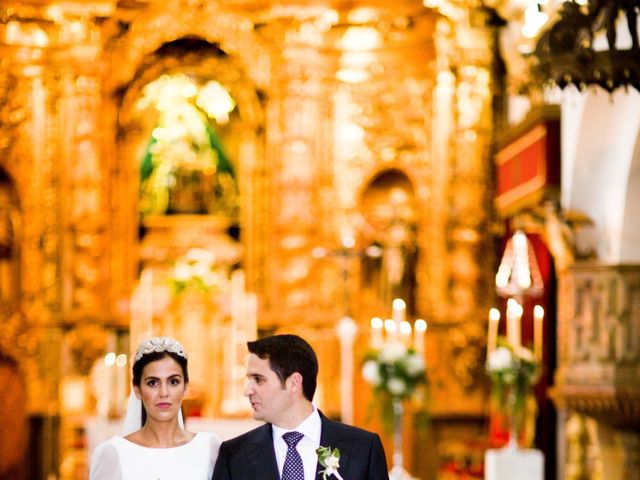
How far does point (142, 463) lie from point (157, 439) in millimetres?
117

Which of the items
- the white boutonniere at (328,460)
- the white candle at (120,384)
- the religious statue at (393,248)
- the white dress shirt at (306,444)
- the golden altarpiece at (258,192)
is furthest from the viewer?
the religious statue at (393,248)

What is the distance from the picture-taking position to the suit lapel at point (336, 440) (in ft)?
18.8

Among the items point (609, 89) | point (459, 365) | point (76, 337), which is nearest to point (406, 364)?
point (609, 89)

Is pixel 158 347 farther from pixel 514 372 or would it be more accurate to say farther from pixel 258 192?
pixel 258 192

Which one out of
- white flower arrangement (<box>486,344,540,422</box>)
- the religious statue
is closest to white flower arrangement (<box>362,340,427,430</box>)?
white flower arrangement (<box>486,344,540,422</box>)

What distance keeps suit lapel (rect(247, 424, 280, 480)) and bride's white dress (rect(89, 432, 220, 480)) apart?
0.95 feet

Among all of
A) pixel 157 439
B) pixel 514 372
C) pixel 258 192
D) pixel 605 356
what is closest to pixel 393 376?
pixel 514 372

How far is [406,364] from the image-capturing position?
1298cm

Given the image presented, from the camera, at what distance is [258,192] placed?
18.9 metres

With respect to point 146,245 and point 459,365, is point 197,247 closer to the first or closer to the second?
point 146,245

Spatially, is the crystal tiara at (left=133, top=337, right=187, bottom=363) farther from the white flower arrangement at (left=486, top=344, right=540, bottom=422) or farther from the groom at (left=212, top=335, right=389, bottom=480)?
the white flower arrangement at (left=486, top=344, right=540, bottom=422)

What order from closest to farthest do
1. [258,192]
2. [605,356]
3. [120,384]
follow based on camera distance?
[120,384], [605,356], [258,192]

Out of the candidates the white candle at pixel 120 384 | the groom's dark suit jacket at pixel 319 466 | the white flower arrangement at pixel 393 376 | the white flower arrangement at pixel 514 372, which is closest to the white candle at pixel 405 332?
the white flower arrangement at pixel 393 376

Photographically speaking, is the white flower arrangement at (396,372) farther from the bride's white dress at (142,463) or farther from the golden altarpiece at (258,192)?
the bride's white dress at (142,463)
